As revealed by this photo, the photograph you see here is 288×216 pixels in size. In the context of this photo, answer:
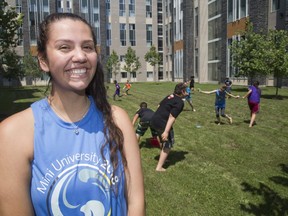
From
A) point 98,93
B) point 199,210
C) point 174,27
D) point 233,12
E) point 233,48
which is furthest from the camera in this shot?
point 174,27

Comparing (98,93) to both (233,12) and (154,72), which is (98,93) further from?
(154,72)

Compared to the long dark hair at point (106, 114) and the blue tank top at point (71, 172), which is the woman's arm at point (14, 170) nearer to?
the blue tank top at point (71, 172)

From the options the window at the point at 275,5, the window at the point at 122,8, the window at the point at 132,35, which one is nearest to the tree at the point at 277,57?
the window at the point at 275,5

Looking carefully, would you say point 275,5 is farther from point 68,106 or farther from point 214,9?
point 68,106

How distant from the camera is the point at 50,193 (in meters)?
1.65

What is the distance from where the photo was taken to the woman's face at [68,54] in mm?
1770

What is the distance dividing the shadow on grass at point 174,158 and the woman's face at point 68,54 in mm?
6763

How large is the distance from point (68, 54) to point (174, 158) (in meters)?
7.72

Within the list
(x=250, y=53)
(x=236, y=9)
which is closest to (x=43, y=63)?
(x=250, y=53)

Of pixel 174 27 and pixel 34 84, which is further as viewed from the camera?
pixel 174 27

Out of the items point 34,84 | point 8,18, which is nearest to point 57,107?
point 8,18

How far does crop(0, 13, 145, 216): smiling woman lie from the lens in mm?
1617

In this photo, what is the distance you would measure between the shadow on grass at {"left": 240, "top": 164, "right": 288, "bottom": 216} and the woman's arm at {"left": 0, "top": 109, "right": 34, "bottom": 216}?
A: 16.7 ft

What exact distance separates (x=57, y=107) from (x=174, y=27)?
62937 mm
